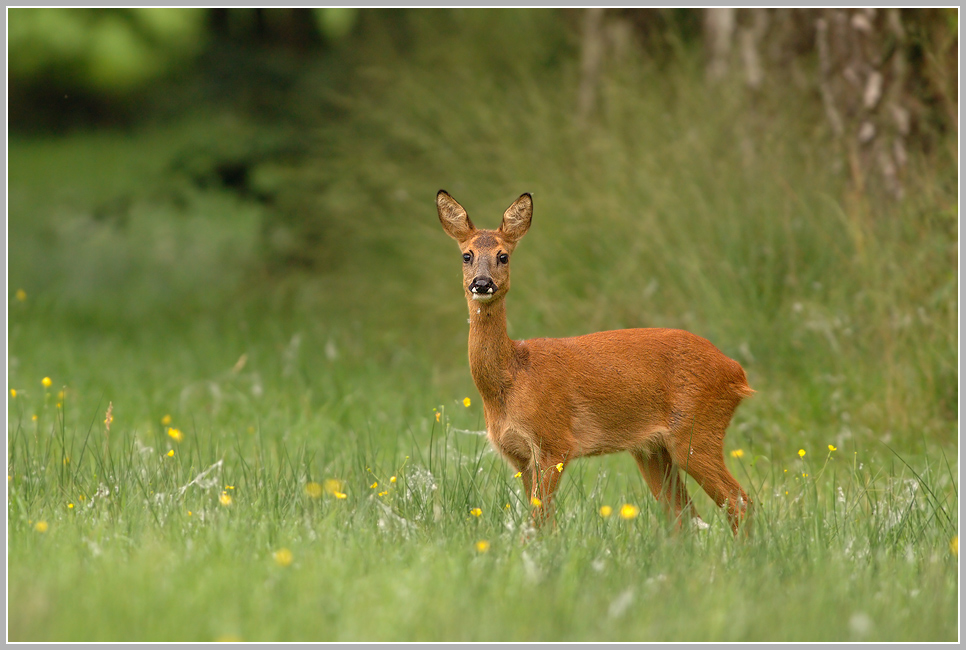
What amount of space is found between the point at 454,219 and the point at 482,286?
476 mm

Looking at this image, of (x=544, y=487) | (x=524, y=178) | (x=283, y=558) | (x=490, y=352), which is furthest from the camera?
(x=524, y=178)

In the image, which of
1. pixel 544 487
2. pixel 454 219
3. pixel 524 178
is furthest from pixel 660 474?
pixel 524 178

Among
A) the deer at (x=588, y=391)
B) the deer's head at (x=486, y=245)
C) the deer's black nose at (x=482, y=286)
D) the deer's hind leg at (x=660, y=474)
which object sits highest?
the deer's head at (x=486, y=245)

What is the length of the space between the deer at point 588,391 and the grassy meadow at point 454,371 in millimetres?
190

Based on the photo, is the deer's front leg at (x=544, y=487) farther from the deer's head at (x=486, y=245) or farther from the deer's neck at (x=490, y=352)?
the deer's head at (x=486, y=245)

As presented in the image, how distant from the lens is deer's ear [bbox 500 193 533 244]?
450 cm

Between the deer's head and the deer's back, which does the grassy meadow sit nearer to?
the deer's back

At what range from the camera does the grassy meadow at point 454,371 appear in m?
3.41

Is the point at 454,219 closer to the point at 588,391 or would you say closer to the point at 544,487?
the point at 588,391

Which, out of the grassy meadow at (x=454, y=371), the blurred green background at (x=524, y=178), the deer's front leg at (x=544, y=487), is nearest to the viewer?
the grassy meadow at (x=454, y=371)

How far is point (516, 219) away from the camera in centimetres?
454

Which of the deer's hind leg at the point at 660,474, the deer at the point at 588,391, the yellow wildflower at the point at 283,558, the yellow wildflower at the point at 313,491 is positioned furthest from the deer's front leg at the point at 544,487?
the yellow wildflower at the point at 283,558

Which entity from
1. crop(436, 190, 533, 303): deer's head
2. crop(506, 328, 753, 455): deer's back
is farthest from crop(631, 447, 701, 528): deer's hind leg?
crop(436, 190, 533, 303): deer's head

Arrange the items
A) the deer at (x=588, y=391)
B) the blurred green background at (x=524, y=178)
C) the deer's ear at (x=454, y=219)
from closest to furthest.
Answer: the deer at (x=588, y=391)
the deer's ear at (x=454, y=219)
the blurred green background at (x=524, y=178)
